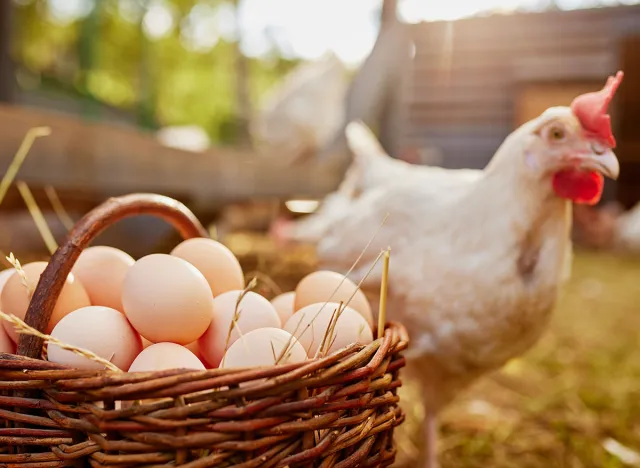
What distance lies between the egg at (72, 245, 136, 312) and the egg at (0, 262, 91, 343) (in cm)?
3

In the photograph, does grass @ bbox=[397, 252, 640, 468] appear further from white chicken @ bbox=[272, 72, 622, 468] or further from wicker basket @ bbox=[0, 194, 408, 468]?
wicker basket @ bbox=[0, 194, 408, 468]

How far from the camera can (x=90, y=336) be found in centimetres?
71

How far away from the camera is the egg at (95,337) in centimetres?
70

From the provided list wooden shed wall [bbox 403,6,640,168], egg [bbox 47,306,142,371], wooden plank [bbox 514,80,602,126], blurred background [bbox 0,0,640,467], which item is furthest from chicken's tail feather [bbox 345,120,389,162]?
wooden plank [bbox 514,80,602,126]

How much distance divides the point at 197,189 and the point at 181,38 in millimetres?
14216

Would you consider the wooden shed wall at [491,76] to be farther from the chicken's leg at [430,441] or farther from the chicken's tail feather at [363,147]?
the chicken's leg at [430,441]

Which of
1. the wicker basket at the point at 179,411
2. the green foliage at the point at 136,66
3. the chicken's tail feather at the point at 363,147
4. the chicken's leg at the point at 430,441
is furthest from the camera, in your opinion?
the green foliage at the point at 136,66

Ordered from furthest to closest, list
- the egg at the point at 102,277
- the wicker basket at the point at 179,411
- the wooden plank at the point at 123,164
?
the wooden plank at the point at 123,164, the egg at the point at 102,277, the wicker basket at the point at 179,411

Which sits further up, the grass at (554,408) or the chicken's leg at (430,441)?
the chicken's leg at (430,441)

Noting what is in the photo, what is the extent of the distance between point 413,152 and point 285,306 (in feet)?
9.80

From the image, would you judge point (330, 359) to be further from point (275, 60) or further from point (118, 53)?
point (275, 60)

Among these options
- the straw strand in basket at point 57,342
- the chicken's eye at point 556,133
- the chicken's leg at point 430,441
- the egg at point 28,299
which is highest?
the chicken's eye at point 556,133

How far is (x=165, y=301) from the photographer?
0.73 m

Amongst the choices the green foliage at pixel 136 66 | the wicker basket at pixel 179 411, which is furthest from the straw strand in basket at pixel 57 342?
the green foliage at pixel 136 66
